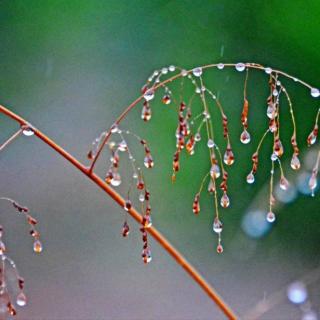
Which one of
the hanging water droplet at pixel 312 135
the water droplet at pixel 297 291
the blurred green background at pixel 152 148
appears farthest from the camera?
the blurred green background at pixel 152 148

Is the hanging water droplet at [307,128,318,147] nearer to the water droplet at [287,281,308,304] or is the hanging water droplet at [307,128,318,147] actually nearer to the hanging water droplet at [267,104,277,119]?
the hanging water droplet at [267,104,277,119]

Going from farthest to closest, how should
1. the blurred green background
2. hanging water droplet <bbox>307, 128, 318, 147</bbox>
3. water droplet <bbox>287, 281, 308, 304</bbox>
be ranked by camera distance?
the blurred green background < water droplet <bbox>287, 281, 308, 304</bbox> < hanging water droplet <bbox>307, 128, 318, 147</bbox>

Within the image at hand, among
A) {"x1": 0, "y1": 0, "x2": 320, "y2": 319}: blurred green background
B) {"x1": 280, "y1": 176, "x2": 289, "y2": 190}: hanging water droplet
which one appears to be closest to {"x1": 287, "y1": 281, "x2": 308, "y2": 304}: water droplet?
{"x1": 280, "y1": 176, "x2": 289, "y2": 190}: hanging water droplet

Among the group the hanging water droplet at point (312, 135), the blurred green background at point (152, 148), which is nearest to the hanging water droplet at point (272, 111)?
the hanging water droplet at point (312, 135)

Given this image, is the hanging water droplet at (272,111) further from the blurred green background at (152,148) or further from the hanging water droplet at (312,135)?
the blurred green background at (152,148)

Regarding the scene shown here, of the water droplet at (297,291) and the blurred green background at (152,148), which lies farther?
the blurred green background at (152,148)

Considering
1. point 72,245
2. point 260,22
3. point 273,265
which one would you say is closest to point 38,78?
point 72,245

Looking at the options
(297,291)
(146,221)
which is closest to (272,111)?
(146,221)

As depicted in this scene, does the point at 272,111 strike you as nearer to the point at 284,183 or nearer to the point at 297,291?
the point at 284,183
